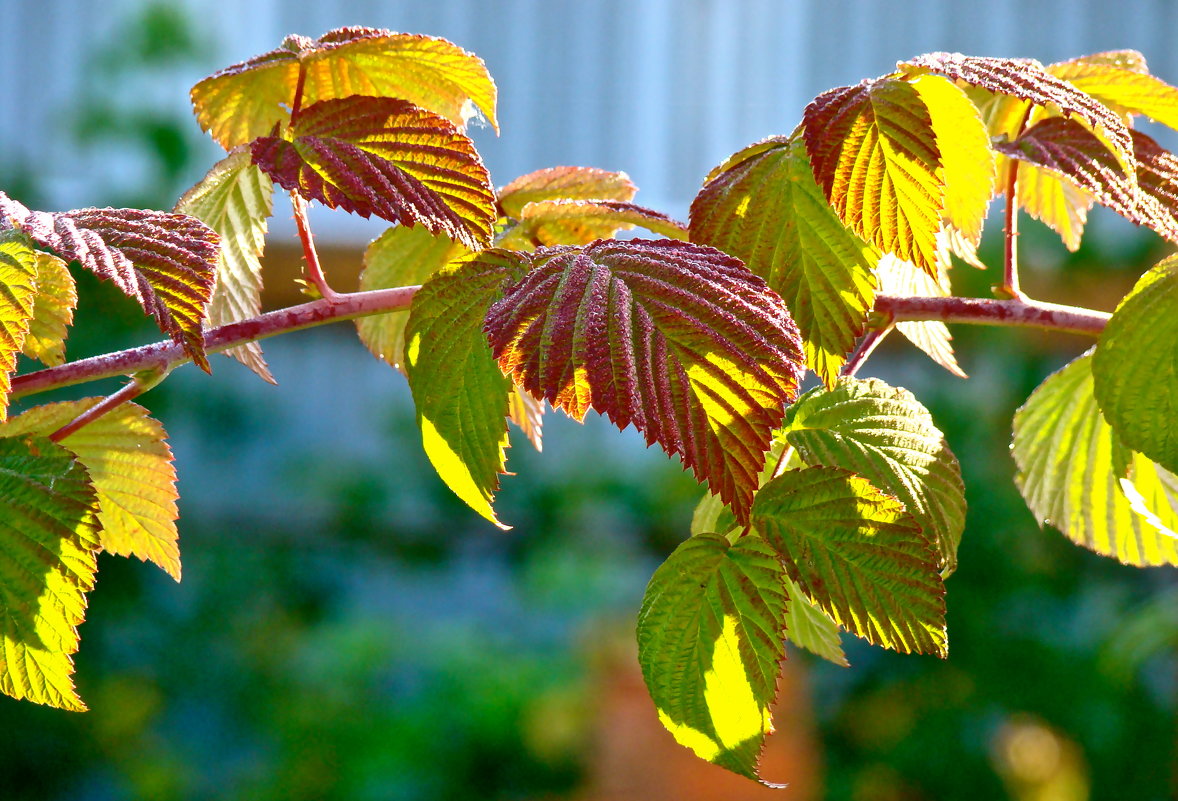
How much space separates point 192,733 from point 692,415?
2.31 metres

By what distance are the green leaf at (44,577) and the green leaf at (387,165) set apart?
9 cm

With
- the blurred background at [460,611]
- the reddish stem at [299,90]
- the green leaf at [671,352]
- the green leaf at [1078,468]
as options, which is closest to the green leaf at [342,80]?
the reddish stem at [299,90]

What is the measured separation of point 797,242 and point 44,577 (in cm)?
21

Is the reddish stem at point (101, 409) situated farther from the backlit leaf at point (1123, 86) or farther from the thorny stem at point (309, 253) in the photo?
the backlit leaf at point (1123, 86)

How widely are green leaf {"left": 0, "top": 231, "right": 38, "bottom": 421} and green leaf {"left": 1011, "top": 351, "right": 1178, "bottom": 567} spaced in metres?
0.31

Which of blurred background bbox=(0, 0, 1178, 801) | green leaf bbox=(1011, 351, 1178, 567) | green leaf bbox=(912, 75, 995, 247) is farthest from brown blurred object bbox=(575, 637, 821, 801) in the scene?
green leaf bbox=(912, 75, 995, 247)

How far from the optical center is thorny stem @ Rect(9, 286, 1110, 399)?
0.96ft

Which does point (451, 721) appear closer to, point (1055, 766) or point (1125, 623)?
point (1055, 766)

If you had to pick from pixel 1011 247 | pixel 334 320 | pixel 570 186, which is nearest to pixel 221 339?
pixel 334 320

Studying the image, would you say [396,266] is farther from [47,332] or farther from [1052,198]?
[1052,198]

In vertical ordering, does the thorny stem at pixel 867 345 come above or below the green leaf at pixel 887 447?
above

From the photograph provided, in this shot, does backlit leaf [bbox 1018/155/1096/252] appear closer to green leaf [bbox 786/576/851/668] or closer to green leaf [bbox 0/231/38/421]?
green leaf [bbox 786/576/851/668]

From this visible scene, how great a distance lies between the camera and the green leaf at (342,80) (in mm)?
352

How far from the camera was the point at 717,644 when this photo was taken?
0.94ft
